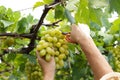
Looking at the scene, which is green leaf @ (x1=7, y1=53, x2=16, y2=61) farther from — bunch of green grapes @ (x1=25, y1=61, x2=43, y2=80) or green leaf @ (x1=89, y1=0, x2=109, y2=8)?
green leaf @ (x1=89, y1=0, x2=109, y2=8)

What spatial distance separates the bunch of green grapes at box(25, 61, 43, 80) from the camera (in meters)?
2.86

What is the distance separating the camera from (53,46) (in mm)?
2484

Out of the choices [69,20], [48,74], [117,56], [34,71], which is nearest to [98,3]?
[69,20]

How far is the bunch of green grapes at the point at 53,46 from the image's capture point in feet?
7.93

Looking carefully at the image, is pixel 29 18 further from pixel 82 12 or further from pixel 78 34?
pixel 82 12

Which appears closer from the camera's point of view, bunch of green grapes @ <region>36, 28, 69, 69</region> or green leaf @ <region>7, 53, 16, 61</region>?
bunch of green grapes @ <region>36, 28, 69, 69</region>

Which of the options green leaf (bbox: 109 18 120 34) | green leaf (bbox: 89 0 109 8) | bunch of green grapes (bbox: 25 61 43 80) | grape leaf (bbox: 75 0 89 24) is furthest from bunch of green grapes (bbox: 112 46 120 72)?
green leaf (bbox: 89 0 109 8)

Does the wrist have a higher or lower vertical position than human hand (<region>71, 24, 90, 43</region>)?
lower

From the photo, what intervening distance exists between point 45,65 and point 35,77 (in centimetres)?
43

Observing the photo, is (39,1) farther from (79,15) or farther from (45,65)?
(79,15)

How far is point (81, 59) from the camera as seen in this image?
3.34 metres

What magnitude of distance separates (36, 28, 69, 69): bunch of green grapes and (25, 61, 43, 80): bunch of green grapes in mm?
393

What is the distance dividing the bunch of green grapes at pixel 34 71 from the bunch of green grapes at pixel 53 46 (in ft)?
1.29

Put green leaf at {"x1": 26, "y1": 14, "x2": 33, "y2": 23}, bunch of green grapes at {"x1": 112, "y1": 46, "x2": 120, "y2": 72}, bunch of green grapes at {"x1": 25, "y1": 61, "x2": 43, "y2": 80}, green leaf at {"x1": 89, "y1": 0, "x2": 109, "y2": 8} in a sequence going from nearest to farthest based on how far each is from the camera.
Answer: green leaf at {"x1": 89, "y1": 0, "x2": 109, "y2": 8} → bunch of green grapes at {"x1": 25, "y1": 61, "x2": 43, "y2": 80} → green leaf at {"x1": 26, "y1": 14, "x2": 33, "y2": 23} → bunch of green grapes at {"x1": 112, "y1": 46, "x2": 120, "y2": 72}
